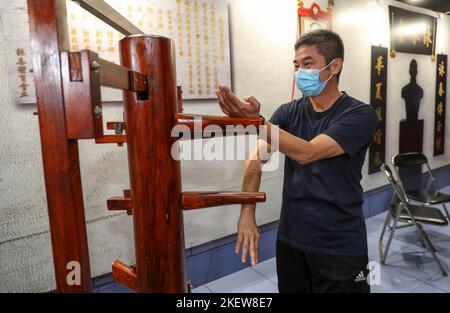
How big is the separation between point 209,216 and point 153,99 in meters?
1.82

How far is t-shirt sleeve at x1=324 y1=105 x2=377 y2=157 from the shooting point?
3.94 feet

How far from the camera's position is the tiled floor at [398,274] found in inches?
87.1

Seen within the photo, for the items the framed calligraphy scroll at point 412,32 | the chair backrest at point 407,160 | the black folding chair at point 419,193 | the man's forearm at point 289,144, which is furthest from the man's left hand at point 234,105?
the framed calligraphy scroll at point 412,32

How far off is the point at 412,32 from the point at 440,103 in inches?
47.4

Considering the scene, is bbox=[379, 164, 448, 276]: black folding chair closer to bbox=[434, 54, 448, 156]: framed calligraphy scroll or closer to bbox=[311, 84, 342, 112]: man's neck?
bbox=[311, 84, 342, 112]: man's neck

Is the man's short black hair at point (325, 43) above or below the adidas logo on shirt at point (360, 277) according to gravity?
→ above

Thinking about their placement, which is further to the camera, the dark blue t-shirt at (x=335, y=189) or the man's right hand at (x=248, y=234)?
the dark blue t-shirt at (x=335, y=189)

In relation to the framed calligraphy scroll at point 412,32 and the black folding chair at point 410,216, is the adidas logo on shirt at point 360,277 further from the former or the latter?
the framed calligraphy scroll at point 412,32

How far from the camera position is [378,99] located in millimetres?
3457

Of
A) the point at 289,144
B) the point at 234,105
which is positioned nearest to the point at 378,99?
the point at 289,144

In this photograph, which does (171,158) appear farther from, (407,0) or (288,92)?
(407,0)

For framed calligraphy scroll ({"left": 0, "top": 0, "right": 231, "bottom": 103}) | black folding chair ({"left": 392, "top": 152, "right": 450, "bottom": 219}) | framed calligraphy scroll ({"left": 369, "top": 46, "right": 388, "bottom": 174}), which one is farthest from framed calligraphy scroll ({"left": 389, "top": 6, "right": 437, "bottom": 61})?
framed calligraphy scroll ({"left": 0, "top": 0, "right": 231, "bottom": 103})

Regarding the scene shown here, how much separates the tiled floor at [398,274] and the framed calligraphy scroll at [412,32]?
2153 mm

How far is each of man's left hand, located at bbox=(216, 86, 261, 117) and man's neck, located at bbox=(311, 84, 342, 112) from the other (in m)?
0.82
